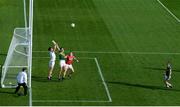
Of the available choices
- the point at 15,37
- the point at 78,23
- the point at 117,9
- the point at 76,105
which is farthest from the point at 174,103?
the point at 117,9

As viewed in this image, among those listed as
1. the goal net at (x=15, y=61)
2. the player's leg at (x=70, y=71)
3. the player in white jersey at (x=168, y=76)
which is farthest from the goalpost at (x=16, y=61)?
the player in white jersey at (x=168, y=76)

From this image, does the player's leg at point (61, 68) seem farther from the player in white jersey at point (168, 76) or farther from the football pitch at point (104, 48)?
the player in white jersey at point (168, 76)

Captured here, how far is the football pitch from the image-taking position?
29047 mm

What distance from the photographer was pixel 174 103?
28281mm

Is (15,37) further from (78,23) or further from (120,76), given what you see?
(78,23)

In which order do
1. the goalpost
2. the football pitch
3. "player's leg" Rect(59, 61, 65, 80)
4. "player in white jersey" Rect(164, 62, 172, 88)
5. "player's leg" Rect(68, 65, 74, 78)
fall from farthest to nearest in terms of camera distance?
"player's leg" Rect(68, 65, 74, 78), "player's leg" Rect(59, 61, 65, 80), "player in white jersey" Rect(164, 62, 172, 88), the goalpost, the football pitch

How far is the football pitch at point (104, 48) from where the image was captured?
2905cm

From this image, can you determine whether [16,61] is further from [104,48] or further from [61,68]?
[104,48]

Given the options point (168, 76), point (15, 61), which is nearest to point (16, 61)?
point (15, 61)

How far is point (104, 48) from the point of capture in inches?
1522

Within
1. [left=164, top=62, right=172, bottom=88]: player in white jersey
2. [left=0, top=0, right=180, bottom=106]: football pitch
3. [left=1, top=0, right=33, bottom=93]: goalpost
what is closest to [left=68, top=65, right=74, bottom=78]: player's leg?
[left=0, top=0, right=180, bottom=106]: football pitch

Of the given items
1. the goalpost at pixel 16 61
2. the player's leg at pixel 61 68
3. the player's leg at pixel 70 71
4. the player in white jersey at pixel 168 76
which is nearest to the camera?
the goalpost at pixel 16 61

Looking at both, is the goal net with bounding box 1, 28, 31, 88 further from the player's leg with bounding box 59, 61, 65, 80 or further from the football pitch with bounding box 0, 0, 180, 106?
the player's leg with bounding box 59, 61, 65, 80

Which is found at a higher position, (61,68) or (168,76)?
(61,68)
